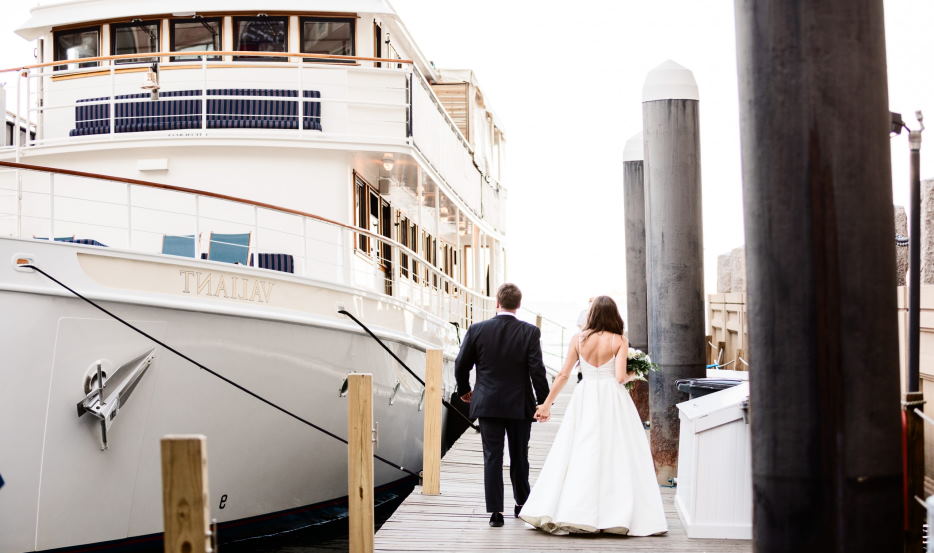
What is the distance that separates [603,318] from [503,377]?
2.45ft

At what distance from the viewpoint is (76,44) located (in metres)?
12.3

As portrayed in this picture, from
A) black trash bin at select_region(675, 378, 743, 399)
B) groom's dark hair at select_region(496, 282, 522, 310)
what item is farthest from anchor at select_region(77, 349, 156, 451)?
black trash bin at select_region(675, 378, 743, 399)

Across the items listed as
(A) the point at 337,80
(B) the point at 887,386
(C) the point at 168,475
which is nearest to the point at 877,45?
(B) the point at 887,386

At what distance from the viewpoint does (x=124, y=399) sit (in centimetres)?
735

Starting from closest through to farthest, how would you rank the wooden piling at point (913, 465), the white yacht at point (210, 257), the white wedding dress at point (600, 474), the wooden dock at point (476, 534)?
the wooden piling at point (913, 465), the wooden dock at point (476, 534), the white wedding dress at point (600, 474), the white yacht at point (210, 257)

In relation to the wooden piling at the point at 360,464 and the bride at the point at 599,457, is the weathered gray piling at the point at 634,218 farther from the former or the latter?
the wooden piling at the point at 360,464

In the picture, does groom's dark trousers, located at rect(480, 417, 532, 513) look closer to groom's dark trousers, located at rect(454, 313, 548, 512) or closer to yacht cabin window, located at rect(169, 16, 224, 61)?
groom's dark trousers, located at rect(454, 313, 548, 512)

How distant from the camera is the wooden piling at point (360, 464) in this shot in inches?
243

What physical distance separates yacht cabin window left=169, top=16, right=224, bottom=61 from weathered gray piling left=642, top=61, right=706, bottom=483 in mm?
5902

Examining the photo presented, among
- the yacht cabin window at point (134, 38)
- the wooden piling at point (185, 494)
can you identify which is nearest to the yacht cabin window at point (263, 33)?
the yacht cabin window at point (134, 38)

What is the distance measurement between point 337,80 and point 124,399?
4.79 m

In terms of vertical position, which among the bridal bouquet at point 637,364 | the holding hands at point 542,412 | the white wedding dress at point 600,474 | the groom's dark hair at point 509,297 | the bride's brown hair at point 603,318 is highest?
the groom's dark hair at point 509,297

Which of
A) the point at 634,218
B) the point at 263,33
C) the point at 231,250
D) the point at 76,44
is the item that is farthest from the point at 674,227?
the point at 76,44

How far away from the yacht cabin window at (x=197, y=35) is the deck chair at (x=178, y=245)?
3460mm
